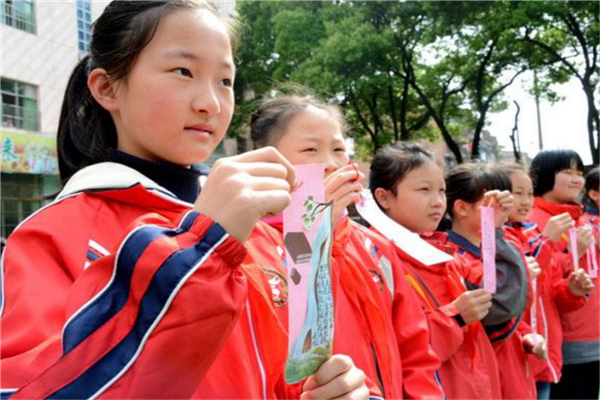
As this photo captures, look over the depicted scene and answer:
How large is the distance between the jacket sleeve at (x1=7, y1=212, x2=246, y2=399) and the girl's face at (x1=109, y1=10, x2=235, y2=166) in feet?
1.03

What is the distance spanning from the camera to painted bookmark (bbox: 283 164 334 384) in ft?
2.80

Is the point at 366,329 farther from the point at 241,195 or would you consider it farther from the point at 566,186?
the point at 566,186

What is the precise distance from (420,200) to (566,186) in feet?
5.65

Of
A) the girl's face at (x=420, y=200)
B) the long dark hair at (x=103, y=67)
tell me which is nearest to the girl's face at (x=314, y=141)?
the long dark hair at (x=103, y=67)

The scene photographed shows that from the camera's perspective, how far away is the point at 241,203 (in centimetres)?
74

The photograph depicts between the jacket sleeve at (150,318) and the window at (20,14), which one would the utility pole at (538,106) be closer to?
the window at (20,14)

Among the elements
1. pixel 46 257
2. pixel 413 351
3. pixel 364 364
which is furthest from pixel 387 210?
pixel 46 257

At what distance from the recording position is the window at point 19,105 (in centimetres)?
1209

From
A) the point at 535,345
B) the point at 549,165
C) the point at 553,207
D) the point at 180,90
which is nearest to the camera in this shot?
the point at 180,90

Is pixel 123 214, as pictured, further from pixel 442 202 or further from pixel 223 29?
pixel 442 202

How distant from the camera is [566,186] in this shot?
3.64 metres

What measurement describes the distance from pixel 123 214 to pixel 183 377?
36cm

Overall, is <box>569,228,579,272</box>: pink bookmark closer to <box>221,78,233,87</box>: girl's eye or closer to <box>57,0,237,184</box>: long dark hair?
<box>57,0,237,184</box>: long dark hair

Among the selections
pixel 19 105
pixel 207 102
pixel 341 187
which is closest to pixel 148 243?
pixel 207 102
